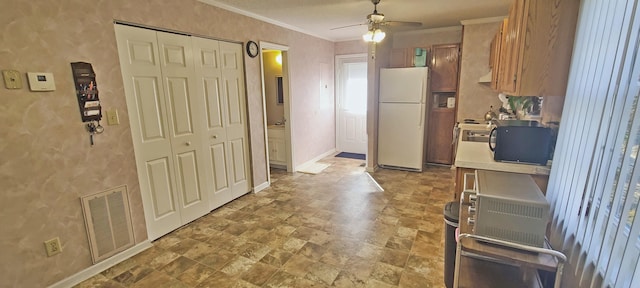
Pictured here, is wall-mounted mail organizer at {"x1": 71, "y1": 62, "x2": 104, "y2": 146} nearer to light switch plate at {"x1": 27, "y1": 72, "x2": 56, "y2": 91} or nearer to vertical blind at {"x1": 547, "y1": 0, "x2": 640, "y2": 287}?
light switch plate at {"x1": 27, "y1": 72, "x2": 56, "y2": 91}

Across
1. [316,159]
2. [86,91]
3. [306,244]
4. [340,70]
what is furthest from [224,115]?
[340,70]

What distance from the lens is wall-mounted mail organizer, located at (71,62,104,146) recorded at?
6.88 ft

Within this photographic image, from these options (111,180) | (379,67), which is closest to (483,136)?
(379,67)

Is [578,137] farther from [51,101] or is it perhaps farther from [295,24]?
[295,24]

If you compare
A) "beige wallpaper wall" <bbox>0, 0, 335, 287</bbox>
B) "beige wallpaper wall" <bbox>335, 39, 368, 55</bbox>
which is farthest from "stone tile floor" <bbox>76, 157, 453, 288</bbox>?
"beige wallpaper wall" <bbox>335, 39, 368, 55</bbox>

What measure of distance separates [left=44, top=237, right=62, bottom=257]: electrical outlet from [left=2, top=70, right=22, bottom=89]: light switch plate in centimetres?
108

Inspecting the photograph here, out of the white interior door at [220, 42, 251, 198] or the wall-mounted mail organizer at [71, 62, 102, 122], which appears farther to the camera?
the white interior door at [220, 42, 251, 198]

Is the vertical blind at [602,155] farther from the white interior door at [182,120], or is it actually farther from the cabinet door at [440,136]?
the cabinet door at [440,136]

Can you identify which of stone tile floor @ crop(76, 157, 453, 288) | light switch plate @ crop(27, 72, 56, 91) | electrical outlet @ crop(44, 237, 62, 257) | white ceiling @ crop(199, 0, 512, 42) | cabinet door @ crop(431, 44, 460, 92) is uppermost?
white ceiling @ crop(199, 0, 512, 42)

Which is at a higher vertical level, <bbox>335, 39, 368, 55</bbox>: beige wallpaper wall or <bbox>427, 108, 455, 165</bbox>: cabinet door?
<bbox>335, 39, 368, 55</bbox>: beige wallpaper wall

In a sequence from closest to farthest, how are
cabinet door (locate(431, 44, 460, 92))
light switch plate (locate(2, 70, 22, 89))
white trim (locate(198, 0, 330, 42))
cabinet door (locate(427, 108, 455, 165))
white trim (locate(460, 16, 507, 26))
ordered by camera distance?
light switch plate (locate(2, 70, 22, 89)) < white trim (locate(198, 0, 330, 42)) < white trim (locate(460, 16, 507, 26)) < cabinet door (locate(431, 44, 460, 92)) < cabinet door (locate(427, 108, 455, 165))

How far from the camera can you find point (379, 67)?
4734 millimetres

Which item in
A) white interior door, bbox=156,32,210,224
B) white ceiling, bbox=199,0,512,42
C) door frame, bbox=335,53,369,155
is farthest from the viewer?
door frame, bbox=335,53,369,155

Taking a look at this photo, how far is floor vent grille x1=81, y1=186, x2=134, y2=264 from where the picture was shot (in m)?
2.26
